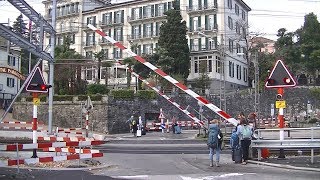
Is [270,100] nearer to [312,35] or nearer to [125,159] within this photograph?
[312,35]

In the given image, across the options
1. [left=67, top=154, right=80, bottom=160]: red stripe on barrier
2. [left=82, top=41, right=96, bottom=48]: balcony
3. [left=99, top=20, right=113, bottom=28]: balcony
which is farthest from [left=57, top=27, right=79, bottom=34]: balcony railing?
[left=67, top=154, right=80, bottom=160]: red stripe on barrier

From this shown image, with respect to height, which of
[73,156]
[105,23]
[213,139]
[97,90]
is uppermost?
[105,23]

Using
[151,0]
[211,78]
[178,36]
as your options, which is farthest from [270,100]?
[151,0]

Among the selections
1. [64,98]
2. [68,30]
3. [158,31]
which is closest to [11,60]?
[64,98]

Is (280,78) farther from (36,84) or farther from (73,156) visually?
(36,84)

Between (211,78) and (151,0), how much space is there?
18.4m

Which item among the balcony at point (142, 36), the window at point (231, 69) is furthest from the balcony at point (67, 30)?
the window at point (231, 69)

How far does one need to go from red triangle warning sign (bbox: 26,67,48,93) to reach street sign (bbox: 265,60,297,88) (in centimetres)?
827

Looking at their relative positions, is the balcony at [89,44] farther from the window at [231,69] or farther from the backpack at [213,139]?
the backpack at [213,139]

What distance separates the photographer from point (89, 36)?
81.2 meters

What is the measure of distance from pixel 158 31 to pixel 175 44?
13.6m

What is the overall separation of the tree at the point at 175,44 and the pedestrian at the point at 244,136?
44215mm

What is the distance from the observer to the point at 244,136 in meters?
15.3

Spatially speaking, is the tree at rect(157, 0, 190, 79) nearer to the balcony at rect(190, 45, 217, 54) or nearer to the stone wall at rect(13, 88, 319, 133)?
the balcony at rect(190, 45, 217, 54)
